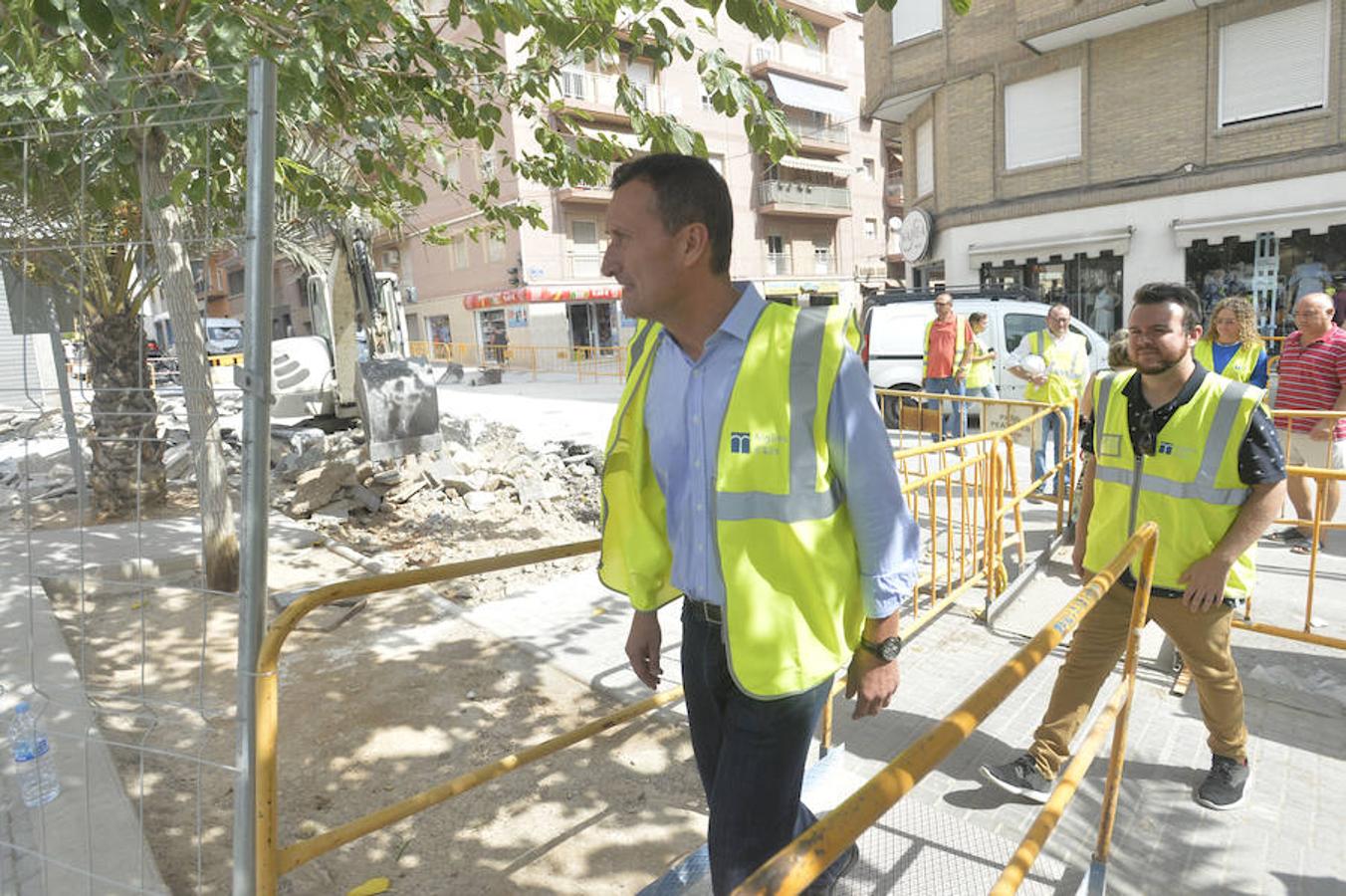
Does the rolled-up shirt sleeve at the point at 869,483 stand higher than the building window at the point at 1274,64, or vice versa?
the building window at the point at 1274,64

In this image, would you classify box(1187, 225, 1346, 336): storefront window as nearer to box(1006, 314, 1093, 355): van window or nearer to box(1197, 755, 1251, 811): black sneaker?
box(1006, 314, 1093, 355): van window

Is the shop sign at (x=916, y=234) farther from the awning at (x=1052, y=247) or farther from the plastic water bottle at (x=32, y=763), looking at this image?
the plastic water bottle at (x=32, y=763)

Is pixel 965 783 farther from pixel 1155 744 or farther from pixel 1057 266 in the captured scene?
pixel 1057 266

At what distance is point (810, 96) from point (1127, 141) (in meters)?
21.2

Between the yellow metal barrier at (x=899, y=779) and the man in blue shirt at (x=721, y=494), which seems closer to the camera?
the yellow metal barrier at (x=899, y=779)

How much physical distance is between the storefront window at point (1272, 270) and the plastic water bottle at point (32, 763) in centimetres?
1787

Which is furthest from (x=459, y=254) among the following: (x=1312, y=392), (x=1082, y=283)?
(x=1312, y=392)

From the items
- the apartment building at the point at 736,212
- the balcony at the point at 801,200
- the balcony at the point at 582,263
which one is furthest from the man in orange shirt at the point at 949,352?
the balcony at the point at 801,200

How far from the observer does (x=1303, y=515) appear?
18.2 ft

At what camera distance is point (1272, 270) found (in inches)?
590

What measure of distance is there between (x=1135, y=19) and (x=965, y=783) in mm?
17598

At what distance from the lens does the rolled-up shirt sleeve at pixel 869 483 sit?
5.60 ft

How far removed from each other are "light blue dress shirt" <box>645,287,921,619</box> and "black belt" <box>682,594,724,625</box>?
0.02 metres

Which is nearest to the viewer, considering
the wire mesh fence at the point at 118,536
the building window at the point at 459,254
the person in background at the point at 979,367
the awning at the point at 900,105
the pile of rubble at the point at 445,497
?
the wire mesh fence at the point at 118,536
